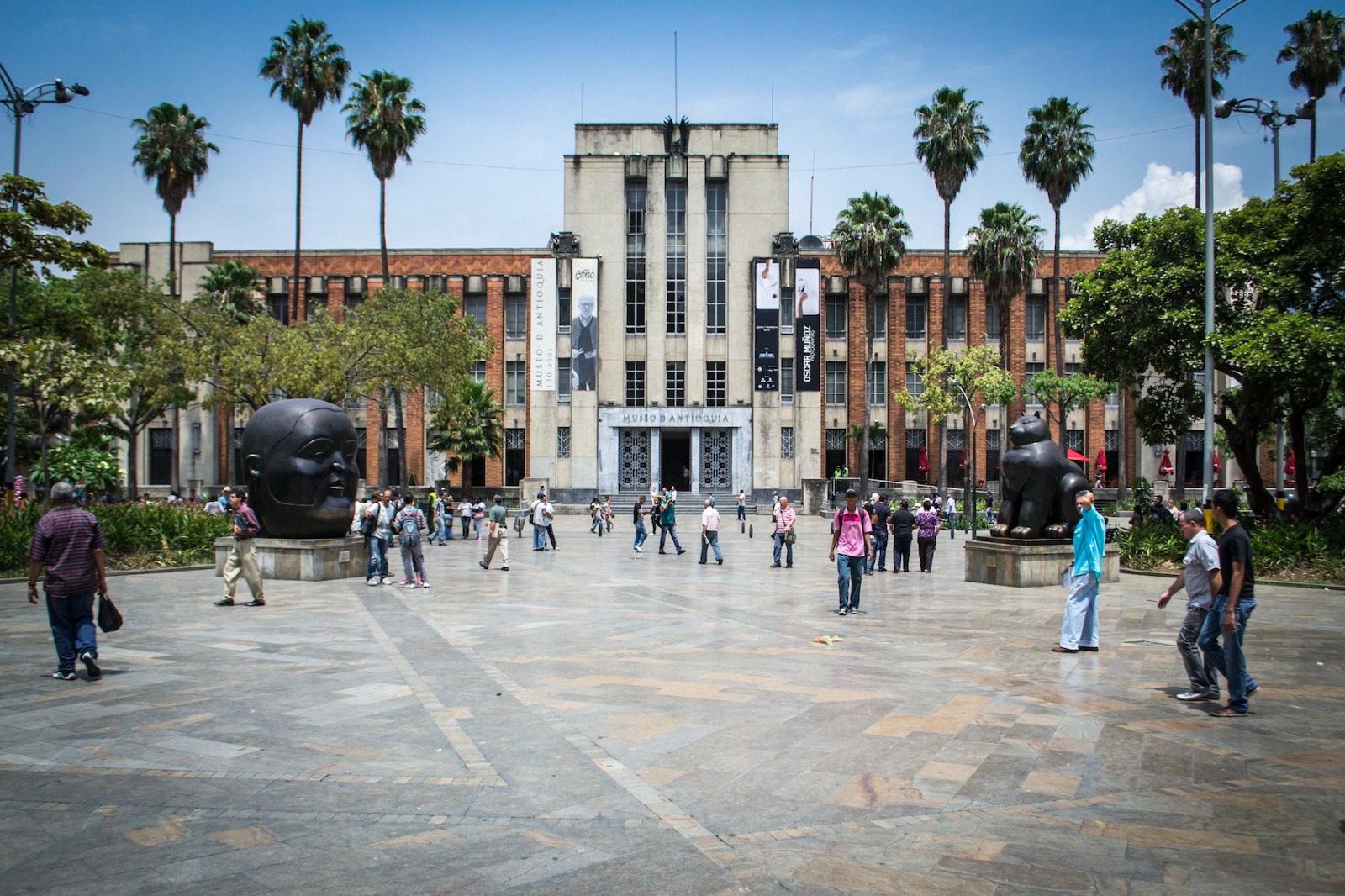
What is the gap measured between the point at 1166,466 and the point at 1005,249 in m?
15.5

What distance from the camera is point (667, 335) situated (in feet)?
171

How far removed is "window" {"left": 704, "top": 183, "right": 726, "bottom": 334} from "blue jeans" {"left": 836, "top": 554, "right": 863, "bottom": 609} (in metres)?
38.9

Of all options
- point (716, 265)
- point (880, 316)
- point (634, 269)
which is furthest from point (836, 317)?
point (634, 269)

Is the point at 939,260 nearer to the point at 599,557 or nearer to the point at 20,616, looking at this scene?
the point at 599,557

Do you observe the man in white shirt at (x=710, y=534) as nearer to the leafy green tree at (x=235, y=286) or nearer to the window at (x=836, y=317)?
the leafy green tree at (x=235, y=286)

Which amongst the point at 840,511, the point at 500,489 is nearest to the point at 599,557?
the point at 840,511

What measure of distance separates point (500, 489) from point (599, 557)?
1138 inches

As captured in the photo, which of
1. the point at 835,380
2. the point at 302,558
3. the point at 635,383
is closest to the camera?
the point at 302,558

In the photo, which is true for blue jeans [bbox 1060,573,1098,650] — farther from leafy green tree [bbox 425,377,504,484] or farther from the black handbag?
leafy green tree [bbox 425,377,504,484]

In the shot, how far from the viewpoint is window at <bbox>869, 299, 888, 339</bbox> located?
56.5m

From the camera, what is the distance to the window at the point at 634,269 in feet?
172

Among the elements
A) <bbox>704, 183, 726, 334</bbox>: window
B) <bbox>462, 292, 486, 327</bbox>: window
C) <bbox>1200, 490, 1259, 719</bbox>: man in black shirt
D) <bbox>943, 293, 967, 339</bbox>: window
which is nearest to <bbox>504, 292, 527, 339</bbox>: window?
<bbox>462, 292, 486, 327</bbox>: window

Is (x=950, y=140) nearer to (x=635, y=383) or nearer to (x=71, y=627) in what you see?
(x=635, y=383)

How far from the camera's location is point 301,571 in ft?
60.9
